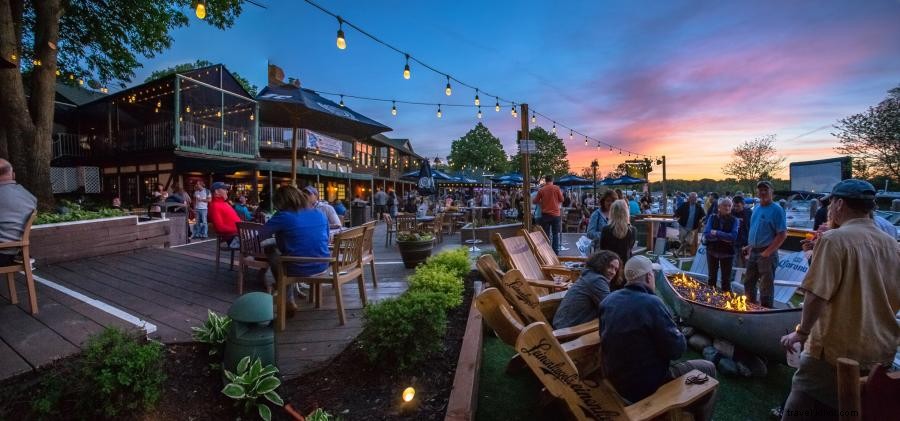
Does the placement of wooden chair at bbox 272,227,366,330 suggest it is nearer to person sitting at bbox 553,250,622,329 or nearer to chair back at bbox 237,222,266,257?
chair back at bbox 237,222,266,257

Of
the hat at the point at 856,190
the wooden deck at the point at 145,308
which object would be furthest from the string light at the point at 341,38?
the hat at the point at 856,190

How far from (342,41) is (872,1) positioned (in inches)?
424

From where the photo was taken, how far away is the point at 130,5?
10797 millimetres

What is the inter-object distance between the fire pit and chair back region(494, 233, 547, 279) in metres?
1.52

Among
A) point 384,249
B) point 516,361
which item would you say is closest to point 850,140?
point 384,249

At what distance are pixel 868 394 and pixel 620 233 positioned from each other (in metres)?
3.19

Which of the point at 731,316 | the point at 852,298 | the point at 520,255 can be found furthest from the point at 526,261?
the point at 852,298

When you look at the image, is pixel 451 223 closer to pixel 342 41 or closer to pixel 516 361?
pixel 342 41

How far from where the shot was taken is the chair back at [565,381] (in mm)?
1771

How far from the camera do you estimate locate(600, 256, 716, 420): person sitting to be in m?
2.04

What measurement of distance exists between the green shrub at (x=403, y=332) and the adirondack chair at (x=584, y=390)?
3.49 feet

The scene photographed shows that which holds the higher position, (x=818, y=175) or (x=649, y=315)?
(x=818, y=175)

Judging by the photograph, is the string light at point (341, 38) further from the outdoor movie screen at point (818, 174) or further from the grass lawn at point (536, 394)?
the outdoor movie screen at point (818, 174)

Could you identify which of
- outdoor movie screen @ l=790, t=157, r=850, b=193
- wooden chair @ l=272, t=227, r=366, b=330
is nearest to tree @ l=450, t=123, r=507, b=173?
outdoor movie screen @ l=790, t=157, r=850, b=193
